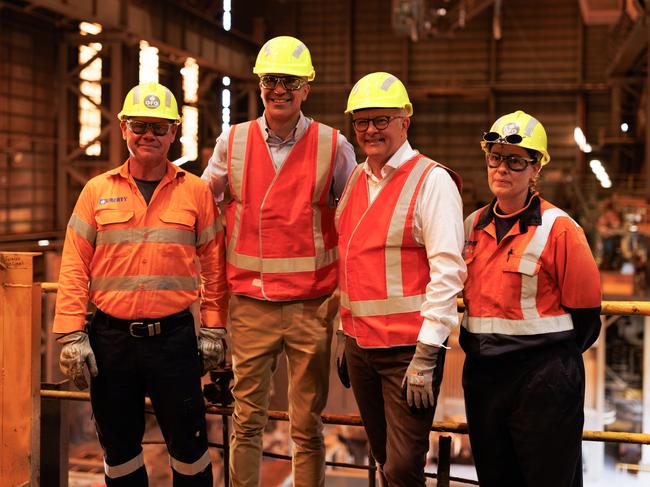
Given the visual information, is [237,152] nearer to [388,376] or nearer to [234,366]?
[234,366]

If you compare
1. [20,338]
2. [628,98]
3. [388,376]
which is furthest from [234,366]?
[628,98]

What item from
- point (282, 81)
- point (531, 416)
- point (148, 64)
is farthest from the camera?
point (148, 64)

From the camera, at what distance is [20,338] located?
3.90 m

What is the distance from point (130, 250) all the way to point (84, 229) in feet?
0.80

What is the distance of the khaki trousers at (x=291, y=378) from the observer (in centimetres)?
345

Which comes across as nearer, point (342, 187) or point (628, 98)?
point (342, 187)

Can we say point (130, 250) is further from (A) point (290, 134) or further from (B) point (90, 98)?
(B) point (90, 98)

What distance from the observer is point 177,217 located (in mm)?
3480

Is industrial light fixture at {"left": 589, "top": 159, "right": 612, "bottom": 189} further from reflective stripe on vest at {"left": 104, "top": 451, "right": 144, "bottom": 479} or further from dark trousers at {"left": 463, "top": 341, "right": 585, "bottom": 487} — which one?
reflective stripe on vest at {"left": 104, "top": 451, "right": 144, "bottom": 479}

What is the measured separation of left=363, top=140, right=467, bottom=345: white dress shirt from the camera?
2893 millimetres

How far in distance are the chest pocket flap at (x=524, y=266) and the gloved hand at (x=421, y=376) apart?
43 centimetres

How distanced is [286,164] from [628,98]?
2306cm

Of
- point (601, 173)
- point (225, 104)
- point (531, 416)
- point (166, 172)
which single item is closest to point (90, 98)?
point (225, 104)

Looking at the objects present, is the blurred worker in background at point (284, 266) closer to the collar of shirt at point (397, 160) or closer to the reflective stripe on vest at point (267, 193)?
the reflective stripe on vest at point (267, 193)
